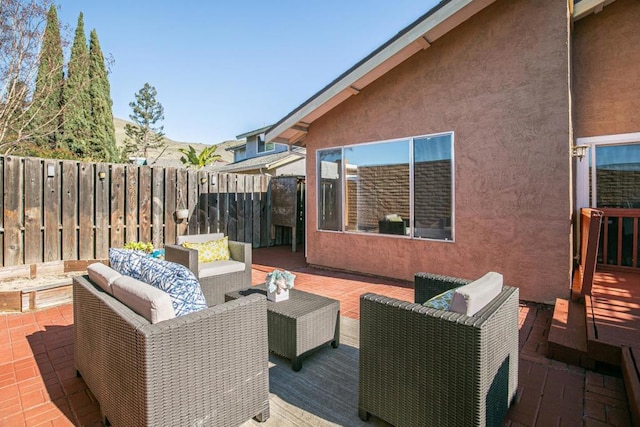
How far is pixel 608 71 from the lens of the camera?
5.27 metres

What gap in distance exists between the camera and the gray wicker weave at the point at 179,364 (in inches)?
69.9

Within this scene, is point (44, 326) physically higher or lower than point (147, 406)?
lower

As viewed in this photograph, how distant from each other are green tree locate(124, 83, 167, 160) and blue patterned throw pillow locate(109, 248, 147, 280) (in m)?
29.9

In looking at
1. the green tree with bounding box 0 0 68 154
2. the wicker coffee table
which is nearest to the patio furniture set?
the wicker coffee table

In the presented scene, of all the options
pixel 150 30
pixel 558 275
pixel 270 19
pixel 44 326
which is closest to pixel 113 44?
pixel 150 30

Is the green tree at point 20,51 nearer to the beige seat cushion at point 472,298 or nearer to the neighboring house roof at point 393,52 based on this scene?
the neighboring house roof at point 393,52

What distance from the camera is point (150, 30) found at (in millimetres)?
9461

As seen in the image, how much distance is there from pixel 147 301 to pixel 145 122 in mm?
32438

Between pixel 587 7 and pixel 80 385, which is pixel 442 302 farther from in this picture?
pixel 587 7

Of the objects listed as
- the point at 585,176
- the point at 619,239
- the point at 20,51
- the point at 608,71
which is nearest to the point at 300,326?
the point at 619,239

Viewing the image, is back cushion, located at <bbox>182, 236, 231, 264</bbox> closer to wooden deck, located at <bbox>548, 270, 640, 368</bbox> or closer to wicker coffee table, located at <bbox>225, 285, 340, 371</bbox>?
wicker coffee table, located at <bbox>225, 285, 340, 371</bbox>

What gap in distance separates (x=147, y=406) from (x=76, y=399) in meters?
1.35

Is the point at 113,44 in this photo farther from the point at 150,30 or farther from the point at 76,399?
the point at 76,399

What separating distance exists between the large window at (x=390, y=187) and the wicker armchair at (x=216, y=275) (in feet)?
7.85
